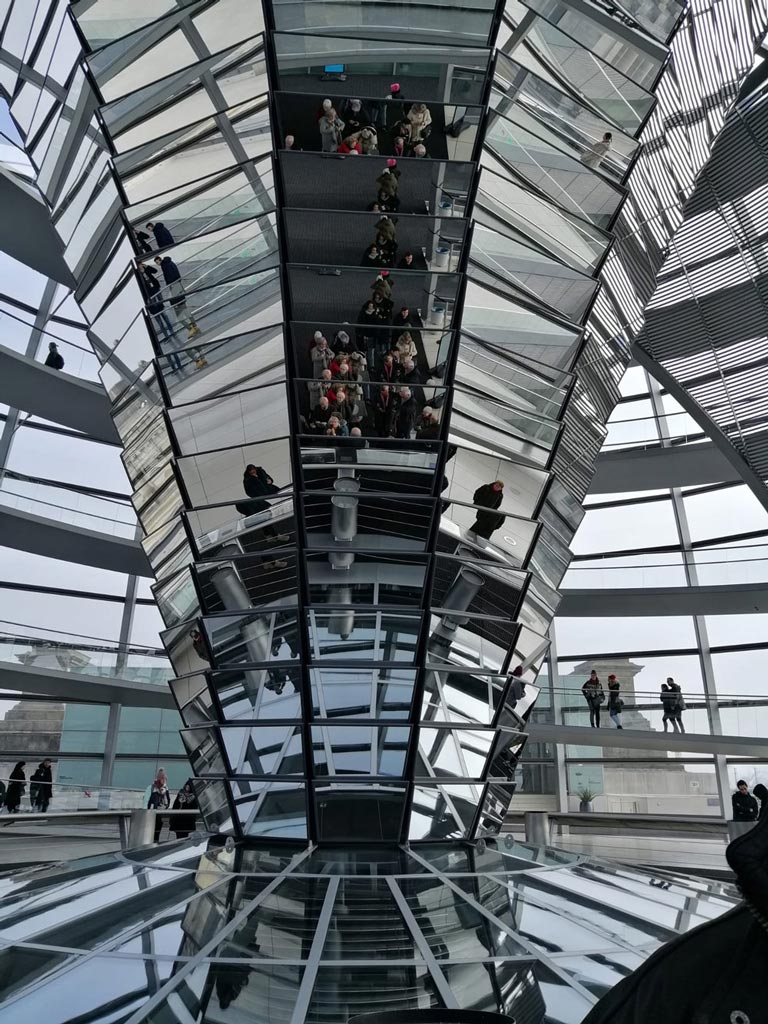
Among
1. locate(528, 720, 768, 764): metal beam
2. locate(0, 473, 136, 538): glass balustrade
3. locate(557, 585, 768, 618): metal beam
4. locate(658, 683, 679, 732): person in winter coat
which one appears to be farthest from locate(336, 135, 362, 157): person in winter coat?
locate(658, 683, 679, 732): person in winter coat

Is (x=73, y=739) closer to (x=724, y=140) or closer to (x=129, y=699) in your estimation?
(x=129, y=699)

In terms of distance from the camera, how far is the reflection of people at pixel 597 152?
12344 mm

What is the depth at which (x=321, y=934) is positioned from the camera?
708 centimetres

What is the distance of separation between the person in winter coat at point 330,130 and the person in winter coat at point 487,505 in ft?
14.7

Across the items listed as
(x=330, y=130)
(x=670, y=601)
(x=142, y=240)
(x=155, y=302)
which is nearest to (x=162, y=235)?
(x=142, y=240)

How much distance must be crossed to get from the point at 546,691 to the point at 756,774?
813 centimetres

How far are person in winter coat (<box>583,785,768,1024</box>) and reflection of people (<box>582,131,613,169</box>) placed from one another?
472 inches

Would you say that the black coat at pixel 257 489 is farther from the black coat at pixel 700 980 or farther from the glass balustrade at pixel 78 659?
the glass balustrade at pixel 78 659

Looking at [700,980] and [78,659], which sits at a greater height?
[78,659]

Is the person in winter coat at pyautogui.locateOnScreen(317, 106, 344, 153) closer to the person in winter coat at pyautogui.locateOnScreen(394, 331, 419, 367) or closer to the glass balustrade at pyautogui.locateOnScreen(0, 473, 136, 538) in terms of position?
the person in winter coat at pyautogui.locateOnScreen(394, 331, 419, 367)

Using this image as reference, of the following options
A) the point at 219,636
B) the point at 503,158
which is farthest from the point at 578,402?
the point at 219,636

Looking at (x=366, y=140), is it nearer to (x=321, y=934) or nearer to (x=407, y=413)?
(x=407, y=413)

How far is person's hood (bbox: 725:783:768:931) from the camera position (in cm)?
150

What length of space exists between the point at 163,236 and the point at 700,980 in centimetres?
1165
